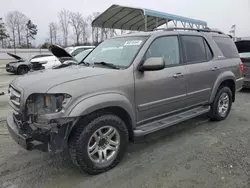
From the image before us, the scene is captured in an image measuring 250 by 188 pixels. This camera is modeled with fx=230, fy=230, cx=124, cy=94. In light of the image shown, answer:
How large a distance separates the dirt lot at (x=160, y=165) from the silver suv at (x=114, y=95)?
0.90 ft

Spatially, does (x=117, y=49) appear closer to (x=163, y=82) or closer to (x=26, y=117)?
(x=163, y=82)

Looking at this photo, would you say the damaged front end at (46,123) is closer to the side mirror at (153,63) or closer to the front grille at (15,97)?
the front grille at (15,97)

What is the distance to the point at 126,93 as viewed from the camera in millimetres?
3266

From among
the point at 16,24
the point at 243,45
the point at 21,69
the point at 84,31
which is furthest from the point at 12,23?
the point at 243,45

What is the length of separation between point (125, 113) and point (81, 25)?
52.8 m

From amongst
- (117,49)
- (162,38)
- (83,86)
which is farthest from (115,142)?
(162,38)

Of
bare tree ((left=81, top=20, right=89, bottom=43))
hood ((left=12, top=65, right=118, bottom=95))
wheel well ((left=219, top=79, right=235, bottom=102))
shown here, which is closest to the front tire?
hood ((left=12, top=65, right=118, bottom=95))

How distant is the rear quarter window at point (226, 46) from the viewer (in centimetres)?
517

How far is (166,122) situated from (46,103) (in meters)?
2.03

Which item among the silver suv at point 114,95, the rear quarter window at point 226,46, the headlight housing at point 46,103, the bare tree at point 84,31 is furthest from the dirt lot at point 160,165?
the bare tree at point 84,31

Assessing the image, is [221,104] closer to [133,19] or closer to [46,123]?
[46,123]

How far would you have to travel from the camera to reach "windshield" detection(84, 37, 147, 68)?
360 cm

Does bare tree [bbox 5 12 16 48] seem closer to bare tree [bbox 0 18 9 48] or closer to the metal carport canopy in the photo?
bare tree [bbox 0 18 9 48]

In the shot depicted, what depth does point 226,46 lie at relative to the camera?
17.6ft
